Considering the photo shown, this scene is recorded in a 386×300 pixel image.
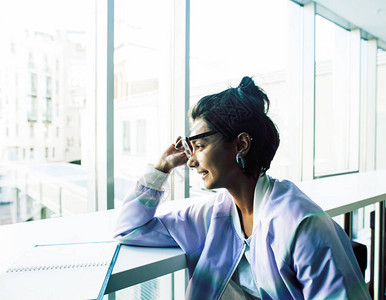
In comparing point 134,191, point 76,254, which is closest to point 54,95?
point 134,191

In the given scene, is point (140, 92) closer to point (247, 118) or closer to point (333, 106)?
point (247, 118)

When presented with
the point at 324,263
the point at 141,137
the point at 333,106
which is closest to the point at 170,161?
the point at 324,263

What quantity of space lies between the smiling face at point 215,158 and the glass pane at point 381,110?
4.34 metres

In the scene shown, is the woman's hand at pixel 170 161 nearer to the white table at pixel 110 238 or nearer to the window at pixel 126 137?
the white table at pixel 110 238

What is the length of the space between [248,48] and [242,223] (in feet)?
6.65

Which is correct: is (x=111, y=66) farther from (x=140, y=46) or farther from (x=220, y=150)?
(x=220, y=150)

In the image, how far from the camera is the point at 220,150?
87cm

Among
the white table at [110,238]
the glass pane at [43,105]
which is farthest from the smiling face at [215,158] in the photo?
the glass pane at [43,105]

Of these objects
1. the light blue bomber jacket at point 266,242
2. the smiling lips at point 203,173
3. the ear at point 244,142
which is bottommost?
the light blue bomber jacket at point 266,242

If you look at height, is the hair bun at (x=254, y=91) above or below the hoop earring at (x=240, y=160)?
above

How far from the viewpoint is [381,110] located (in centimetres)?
431

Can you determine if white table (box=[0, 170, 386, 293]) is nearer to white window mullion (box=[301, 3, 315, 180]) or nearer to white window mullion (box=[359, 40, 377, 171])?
white window mullion (box=[301, 3, 315, 180])

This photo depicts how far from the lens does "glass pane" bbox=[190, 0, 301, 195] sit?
220cm

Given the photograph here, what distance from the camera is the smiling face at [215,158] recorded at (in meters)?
0.87
